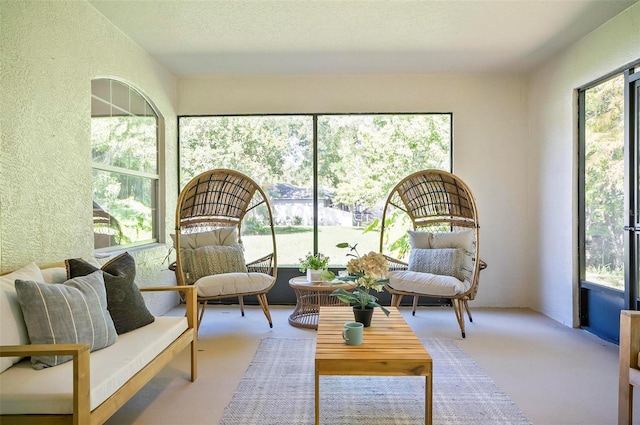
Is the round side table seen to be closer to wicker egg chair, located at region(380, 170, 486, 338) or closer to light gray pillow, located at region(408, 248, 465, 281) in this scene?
wicker egg chair, located at region(380, 170, 486, 338)

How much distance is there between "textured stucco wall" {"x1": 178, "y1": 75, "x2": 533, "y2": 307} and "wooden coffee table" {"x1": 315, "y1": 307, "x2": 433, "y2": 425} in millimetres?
2727

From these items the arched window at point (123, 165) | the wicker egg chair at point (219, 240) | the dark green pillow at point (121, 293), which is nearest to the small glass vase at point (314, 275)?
the wicker egg chair at point (219, 240)

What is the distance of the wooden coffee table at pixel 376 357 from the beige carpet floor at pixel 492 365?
1.78 feet

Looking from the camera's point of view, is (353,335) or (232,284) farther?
(232,284)

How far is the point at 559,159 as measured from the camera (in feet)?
13.3

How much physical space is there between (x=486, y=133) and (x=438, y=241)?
4.85 feet

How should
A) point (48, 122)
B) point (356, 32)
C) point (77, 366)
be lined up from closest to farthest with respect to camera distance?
1. point (77, 366)
2. point (48, 122)
3. point (356, 32)

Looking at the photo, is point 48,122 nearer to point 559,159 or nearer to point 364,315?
point 364,315

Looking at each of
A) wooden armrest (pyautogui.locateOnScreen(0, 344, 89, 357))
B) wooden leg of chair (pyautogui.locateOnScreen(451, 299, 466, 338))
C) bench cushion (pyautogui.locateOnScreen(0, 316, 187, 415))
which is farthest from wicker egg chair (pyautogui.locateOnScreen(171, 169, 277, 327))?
wooden armrest (pyautogui.locateOnScreen(0, 344, 89, 357))

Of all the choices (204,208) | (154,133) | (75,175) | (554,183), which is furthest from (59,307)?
(554,183)

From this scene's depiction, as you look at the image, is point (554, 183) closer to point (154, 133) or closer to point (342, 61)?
point (342, 61)

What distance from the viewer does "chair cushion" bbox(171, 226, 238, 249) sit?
4.00 meters

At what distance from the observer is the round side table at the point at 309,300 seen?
3758 mm

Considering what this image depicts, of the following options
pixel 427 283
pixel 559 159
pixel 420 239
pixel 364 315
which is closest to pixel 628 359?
pixel 364 315
